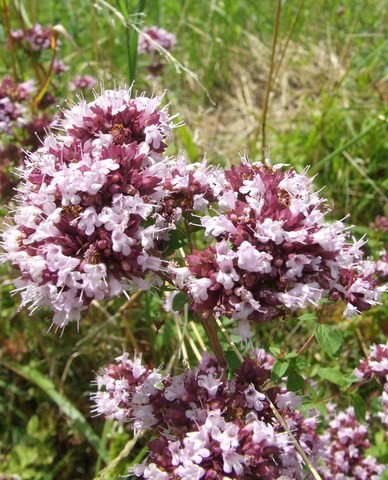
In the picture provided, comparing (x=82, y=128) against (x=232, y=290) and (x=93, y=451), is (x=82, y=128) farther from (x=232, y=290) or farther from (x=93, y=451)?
(x=93, y=451)

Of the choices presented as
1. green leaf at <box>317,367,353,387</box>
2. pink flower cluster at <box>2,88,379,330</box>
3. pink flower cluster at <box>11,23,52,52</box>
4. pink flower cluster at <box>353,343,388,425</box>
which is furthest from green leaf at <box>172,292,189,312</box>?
pink flower cluster at <box>11,23,52,52</box>

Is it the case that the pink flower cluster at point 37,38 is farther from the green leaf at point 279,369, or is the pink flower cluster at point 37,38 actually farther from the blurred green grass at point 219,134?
the green leaf at point 279,369

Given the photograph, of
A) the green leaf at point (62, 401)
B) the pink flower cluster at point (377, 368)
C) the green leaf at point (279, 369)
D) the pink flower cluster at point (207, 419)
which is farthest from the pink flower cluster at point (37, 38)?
the pink flower cluster at point (377, 368)

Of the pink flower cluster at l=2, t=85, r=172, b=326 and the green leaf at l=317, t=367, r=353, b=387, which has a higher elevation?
the pink flower cluster at l=2, t=85, r=172, b=326

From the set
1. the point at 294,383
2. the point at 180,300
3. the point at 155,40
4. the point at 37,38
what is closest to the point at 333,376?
the point at 294,383

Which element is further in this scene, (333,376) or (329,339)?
(333,376)

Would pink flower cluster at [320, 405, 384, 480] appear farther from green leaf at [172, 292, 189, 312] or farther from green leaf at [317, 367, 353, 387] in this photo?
green leaf at [172, 292, 189, 312]

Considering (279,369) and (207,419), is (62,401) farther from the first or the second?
(207,419)
